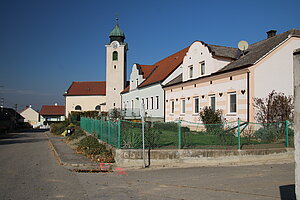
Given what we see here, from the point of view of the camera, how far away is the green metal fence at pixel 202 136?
445 inches

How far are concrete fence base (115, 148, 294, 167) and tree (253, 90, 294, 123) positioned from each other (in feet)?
12.9

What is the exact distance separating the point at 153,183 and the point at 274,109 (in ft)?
35.6

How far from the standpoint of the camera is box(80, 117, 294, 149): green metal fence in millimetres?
11312

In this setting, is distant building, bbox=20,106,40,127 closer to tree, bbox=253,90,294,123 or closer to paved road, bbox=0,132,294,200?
tree, bbox=253,90,294,123

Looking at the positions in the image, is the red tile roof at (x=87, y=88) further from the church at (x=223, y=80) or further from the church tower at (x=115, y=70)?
the church at (x=223, y=80)

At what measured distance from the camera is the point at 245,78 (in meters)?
16.8

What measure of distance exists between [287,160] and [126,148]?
274 inches

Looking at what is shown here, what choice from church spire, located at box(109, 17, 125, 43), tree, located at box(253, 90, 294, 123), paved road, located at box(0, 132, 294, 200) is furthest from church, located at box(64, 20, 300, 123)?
church spire, located at box(109, 17, 125, 43)

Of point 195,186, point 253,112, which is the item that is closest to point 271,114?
point 253,112

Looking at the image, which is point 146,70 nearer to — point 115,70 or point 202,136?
point 115,70

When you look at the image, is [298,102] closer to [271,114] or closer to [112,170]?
[112,170]

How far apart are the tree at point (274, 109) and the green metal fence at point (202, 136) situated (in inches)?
124

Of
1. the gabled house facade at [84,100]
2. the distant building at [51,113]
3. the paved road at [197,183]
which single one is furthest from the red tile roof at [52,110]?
the paved road at [197,183]

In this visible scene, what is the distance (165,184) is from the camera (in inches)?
315
